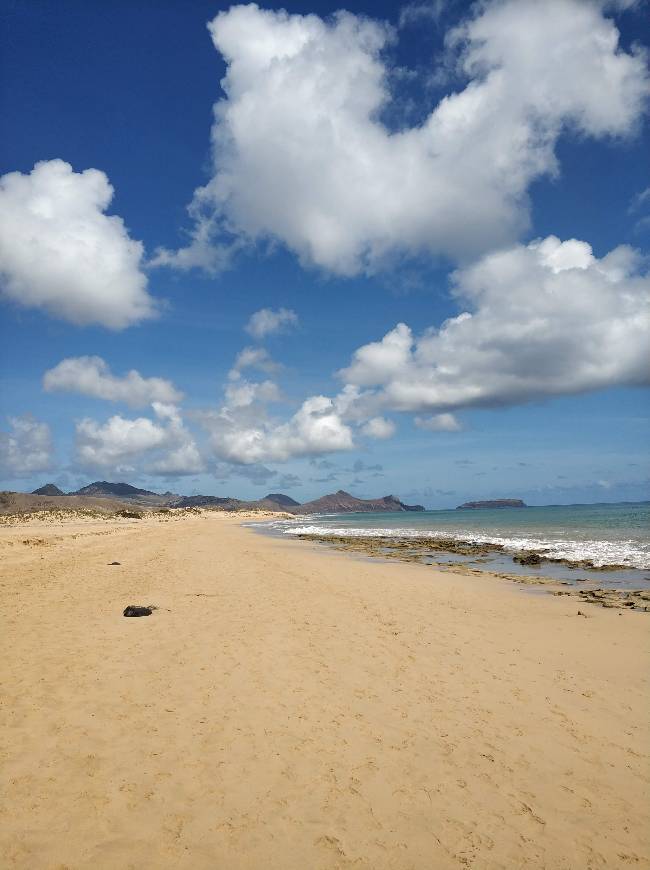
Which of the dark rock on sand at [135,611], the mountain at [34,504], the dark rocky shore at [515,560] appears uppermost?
the mountain at [34,504]

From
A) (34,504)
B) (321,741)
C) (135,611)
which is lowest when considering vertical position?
(321,741)

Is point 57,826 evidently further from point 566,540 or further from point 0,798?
point 566,540

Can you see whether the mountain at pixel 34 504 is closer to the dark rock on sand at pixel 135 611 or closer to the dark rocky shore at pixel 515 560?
the dark rocky shore at pixel 515 560

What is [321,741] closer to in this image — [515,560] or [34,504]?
[515,560]

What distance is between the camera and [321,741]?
7.22 m

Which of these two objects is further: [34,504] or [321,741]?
[34,504]

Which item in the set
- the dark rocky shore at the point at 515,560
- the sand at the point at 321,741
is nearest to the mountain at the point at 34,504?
the dark rocky shore at the point at 515,560

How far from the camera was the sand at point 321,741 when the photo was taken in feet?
17.1

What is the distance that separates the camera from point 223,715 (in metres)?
7.97

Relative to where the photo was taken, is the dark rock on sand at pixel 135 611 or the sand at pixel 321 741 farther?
the dark rock on sand at pixel 135 611

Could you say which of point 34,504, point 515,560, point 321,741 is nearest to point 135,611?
point 321,741

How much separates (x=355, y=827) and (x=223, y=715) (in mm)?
3262

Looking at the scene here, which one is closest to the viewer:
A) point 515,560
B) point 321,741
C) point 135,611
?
point 321,741

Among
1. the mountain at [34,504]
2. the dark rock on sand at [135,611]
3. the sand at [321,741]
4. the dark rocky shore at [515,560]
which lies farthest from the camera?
the mountain at [34,504]
